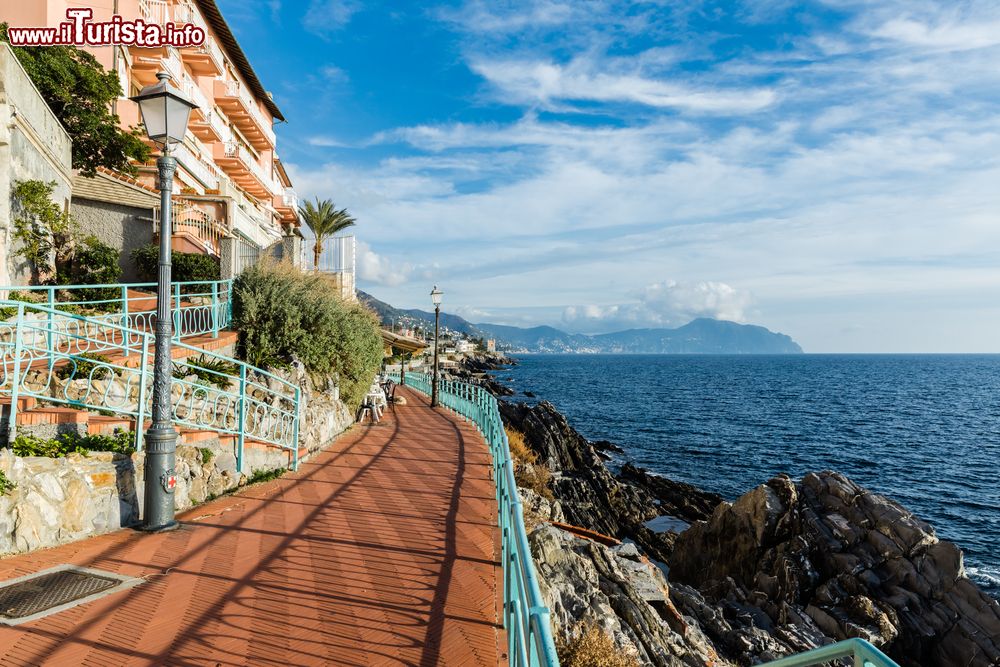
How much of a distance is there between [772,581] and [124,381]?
540 inches

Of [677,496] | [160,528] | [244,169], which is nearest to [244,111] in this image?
[244,169]

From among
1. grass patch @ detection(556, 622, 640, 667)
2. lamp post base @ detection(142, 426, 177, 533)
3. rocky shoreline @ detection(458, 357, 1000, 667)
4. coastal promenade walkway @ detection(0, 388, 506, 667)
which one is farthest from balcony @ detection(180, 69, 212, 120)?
grass patch @ detection(556, 622, 640, 667)

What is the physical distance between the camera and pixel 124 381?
7680 mm

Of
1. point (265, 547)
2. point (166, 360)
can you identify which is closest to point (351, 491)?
point (265, 547)

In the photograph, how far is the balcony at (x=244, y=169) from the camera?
28062 mm

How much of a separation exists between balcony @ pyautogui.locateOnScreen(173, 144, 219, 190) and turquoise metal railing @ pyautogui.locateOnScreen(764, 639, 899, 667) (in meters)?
22.9

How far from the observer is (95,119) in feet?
54.0

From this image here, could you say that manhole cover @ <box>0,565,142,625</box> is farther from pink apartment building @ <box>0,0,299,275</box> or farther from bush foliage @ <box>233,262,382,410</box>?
pink apartment building @ <box>0,0,299,275</box>

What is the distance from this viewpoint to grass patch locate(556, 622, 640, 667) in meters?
5.18

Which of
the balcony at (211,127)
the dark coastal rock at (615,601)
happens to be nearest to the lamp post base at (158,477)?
the dark coastal rock at (615,601)

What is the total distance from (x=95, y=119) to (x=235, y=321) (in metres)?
9.51

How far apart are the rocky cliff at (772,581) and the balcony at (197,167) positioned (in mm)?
18296

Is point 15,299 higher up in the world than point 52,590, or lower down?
higher up

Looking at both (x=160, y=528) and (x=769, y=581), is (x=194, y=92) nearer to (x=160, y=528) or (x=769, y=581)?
(x=160, y=528)
